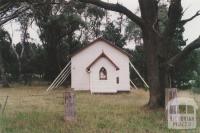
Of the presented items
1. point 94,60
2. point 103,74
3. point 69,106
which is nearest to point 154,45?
point 69,106

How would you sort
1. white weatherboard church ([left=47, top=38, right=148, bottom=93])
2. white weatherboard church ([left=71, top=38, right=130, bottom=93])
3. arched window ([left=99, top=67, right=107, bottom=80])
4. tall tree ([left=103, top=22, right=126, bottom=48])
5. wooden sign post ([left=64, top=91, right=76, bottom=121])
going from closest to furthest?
wooden sign post ([left=64, top=91, right=76, bottom=121]) → arched window ([left=99, top=67, right=107, bottom=80]) → white weatherboard church ([left=71, top=38, right=130, bottom=93]) → white weatherboard church ([left=47, top=38, right=148, bottom=93]) → tall tree ([left=103, top=22, right=126, bottom=48])

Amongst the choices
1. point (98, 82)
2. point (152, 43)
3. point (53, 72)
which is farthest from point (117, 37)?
point (152, 43)

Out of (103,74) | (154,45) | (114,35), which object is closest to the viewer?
(154,45)

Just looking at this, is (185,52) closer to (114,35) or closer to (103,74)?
(103,74)

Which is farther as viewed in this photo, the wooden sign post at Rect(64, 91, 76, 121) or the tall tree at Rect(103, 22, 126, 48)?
the tall tree at Rect(103, 22, 126, 48)

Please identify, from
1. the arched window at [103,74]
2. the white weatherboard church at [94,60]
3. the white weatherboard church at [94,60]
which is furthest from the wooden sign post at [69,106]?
the white weatherboard church at [94,60]

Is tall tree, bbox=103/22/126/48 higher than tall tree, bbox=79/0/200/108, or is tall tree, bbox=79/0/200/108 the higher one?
tall tree, bbox=103/22/126/48

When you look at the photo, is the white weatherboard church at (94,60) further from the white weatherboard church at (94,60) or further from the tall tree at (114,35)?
the tall tree at (114,35)

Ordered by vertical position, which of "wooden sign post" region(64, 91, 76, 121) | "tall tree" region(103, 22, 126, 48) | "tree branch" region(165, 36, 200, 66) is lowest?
"wooden sign post" region(64, 91, 76, 121)

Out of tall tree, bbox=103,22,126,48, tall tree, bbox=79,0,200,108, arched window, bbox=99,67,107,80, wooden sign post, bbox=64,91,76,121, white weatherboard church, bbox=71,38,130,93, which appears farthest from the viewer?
tall tree, bbox=103,22,126,48

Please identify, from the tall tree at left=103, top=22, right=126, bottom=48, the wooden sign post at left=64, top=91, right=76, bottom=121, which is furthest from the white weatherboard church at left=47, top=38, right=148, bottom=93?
the wooden sign post at left=64, top=91, right=76, bottom=121

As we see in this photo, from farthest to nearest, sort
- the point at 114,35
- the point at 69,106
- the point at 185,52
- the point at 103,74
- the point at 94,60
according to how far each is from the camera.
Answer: the point at 114,35
the point at 94,60
the point at 103,74
the point at 185,52
the point at 69,106

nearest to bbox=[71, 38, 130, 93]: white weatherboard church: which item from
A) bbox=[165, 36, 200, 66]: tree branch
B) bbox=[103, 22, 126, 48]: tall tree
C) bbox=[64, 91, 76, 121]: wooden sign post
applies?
bbox=[103, 22, 126, 48]: tall tree

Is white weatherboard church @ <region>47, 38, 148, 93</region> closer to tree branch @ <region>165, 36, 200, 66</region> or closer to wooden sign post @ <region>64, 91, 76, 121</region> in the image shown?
tree branch @ <region>165, 36, 200, 66</region>
